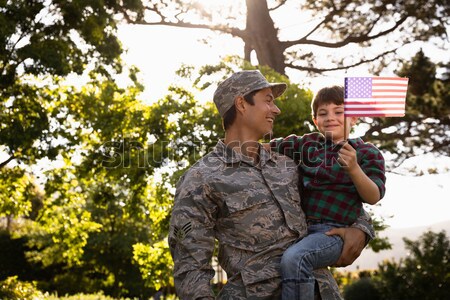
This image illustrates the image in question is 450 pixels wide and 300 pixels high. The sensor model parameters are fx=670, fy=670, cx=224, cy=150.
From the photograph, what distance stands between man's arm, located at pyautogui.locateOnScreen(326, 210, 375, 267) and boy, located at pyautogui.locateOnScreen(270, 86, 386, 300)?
0.14 feet

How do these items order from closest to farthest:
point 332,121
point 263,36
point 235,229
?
point 235,229, point 332,121, point 263,36

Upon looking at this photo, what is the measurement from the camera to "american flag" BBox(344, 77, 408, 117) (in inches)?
175

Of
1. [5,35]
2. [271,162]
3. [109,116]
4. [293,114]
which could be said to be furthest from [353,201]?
[109,116]

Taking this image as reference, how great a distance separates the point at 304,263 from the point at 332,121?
114 cm

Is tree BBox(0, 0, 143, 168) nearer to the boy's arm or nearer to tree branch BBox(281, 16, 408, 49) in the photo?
tree branch BBox(281, 16, 408, 49)

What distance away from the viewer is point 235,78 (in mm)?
4137

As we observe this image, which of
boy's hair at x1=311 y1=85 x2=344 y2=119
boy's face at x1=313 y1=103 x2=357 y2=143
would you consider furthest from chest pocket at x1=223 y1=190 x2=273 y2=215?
boy's hair at x1=311 y1=85 x2=344 y2=119

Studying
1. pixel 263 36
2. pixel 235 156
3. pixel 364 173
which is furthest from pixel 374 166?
pixel 263 36

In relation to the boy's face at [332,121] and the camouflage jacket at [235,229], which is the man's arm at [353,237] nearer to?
the camouflage jacket at [235,229]

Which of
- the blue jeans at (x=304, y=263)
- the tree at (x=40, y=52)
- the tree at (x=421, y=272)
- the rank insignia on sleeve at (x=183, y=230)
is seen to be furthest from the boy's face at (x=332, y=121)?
the tree at (x=421, y=272)

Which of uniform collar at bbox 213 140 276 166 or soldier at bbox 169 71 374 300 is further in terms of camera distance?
uniform collar at bbox 213 140 276 166

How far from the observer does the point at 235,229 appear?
3771 mm

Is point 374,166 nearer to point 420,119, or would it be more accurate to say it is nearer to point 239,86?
point 239,86

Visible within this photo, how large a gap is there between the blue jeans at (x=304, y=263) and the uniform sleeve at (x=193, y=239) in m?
0.42
